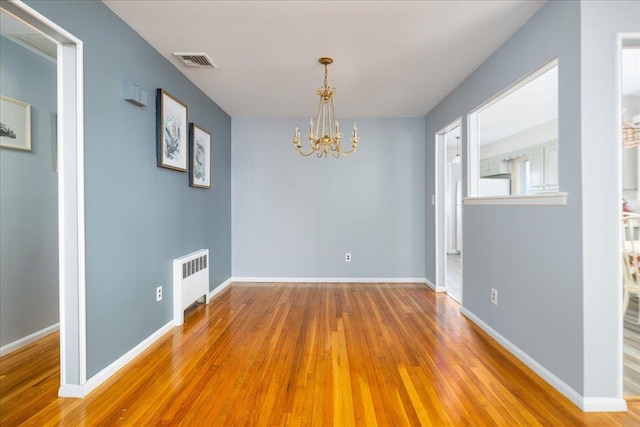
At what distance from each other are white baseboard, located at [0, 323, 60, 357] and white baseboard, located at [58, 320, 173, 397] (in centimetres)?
102

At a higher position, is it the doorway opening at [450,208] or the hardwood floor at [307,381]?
the doorway opening at [450,208]

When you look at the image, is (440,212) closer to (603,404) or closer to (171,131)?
(603,404)

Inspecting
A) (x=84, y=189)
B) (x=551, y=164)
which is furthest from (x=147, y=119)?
(x=551, y=164)

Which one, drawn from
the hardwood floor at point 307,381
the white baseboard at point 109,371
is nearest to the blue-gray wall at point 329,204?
the hardwood floor at point 307,381

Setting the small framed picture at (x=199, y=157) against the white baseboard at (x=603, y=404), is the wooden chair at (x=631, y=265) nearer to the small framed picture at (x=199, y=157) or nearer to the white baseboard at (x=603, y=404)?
the white baseboard at (x=603, y=404)

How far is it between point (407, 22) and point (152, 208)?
2.49m

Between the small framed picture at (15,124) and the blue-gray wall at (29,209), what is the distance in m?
0.05

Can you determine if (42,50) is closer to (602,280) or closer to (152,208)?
(152,208)

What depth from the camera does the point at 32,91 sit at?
8.83 ft

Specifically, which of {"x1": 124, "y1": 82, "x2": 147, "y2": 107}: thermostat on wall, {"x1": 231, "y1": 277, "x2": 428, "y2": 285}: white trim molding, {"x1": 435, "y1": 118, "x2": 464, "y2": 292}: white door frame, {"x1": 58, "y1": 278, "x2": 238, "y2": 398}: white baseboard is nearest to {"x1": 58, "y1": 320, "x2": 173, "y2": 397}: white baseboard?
{"x1": 58, "y1": 278, "x2": 238, "y2": 398}: white baseboard

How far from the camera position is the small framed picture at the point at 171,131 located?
2.70 metres

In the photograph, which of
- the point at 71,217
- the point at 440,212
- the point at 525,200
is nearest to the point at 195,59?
the point at 71,217

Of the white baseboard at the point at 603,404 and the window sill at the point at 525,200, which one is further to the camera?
the window sill at the point at 525,200

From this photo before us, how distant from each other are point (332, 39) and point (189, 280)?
8.69 ft
